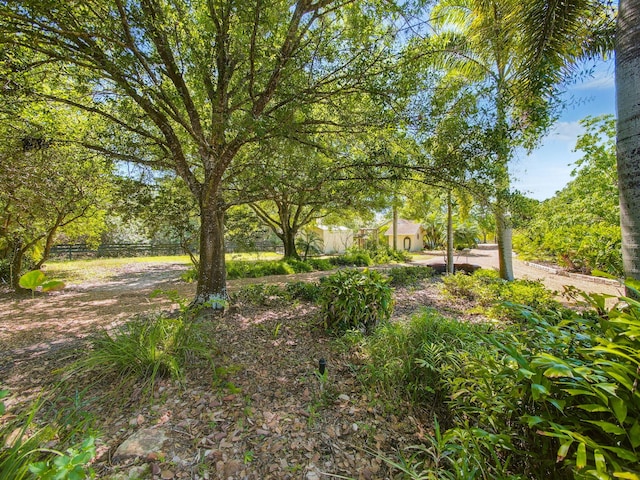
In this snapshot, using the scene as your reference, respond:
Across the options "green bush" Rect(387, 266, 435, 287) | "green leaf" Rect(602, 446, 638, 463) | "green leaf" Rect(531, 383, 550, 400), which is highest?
"green leaf" Rect(531, 383, 550, 400)

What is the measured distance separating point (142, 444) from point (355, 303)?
265 centimetres

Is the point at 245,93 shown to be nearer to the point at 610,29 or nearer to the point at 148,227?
the point at 148,227

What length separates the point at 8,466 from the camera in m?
1.42

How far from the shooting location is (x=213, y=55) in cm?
379

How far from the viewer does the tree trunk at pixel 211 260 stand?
465 centimetres

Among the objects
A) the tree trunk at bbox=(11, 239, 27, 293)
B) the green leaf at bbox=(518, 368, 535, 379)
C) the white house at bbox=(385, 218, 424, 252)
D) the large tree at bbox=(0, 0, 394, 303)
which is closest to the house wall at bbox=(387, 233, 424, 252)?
the white house at bbox=(385, 218, 424, 252)

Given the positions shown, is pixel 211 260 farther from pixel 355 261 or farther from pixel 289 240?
pixel 355 261

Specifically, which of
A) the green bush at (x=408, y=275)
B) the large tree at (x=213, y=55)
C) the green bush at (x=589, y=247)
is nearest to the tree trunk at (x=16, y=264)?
the large tree at (x=213, y=55)

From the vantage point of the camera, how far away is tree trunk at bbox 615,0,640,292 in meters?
2.06

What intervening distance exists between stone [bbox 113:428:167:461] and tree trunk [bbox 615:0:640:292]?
149 inches

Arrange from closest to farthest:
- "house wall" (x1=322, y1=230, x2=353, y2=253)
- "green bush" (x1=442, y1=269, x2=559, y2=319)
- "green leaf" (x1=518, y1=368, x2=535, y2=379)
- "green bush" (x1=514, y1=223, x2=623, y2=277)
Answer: "green leaf" (x1=518, y1=368, x2=535, y2=379) → "green bush" (x1=442, y1=269, x2=559, y2=319) → "green bush" (x1=514, y1=223, x2=623, y2=277) → "house wall" (x1=322, y1=230, x2=353, y2=253)

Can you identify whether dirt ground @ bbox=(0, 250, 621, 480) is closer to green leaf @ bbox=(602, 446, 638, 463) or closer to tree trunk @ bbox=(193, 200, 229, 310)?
tree trunk @ bbox=(193, 200, 229, 310)

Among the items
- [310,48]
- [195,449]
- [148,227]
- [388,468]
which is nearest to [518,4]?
[310,48]

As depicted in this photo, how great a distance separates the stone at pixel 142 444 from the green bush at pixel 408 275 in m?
6.42
